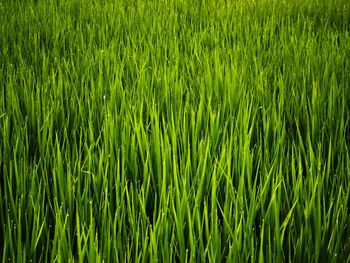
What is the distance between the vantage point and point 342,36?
2582 mm

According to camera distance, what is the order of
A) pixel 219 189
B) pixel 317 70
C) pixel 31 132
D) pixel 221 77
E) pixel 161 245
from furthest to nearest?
pixel 317 70 < pixel 221 77 < pixel 31 132 < pixel 219 189 < pixel 161 245

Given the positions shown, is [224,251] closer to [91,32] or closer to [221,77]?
[221,77]

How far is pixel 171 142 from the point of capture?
1.26m

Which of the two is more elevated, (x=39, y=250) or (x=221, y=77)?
(x=221, y=77)

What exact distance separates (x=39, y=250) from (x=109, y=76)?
101 cm

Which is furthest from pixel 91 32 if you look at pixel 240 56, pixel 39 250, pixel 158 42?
pixel 39 250

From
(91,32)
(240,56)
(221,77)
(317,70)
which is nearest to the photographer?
(221,77)

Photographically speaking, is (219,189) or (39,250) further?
(219,189)

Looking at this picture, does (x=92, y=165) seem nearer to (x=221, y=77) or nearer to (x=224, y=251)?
(x=224, y=251)

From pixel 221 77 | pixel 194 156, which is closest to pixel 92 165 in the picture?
pixel 194 156

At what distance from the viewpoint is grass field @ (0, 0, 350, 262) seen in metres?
0.84

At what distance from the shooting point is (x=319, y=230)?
84cm

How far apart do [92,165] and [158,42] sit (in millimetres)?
1304

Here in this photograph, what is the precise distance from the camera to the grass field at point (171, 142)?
2.76ft
